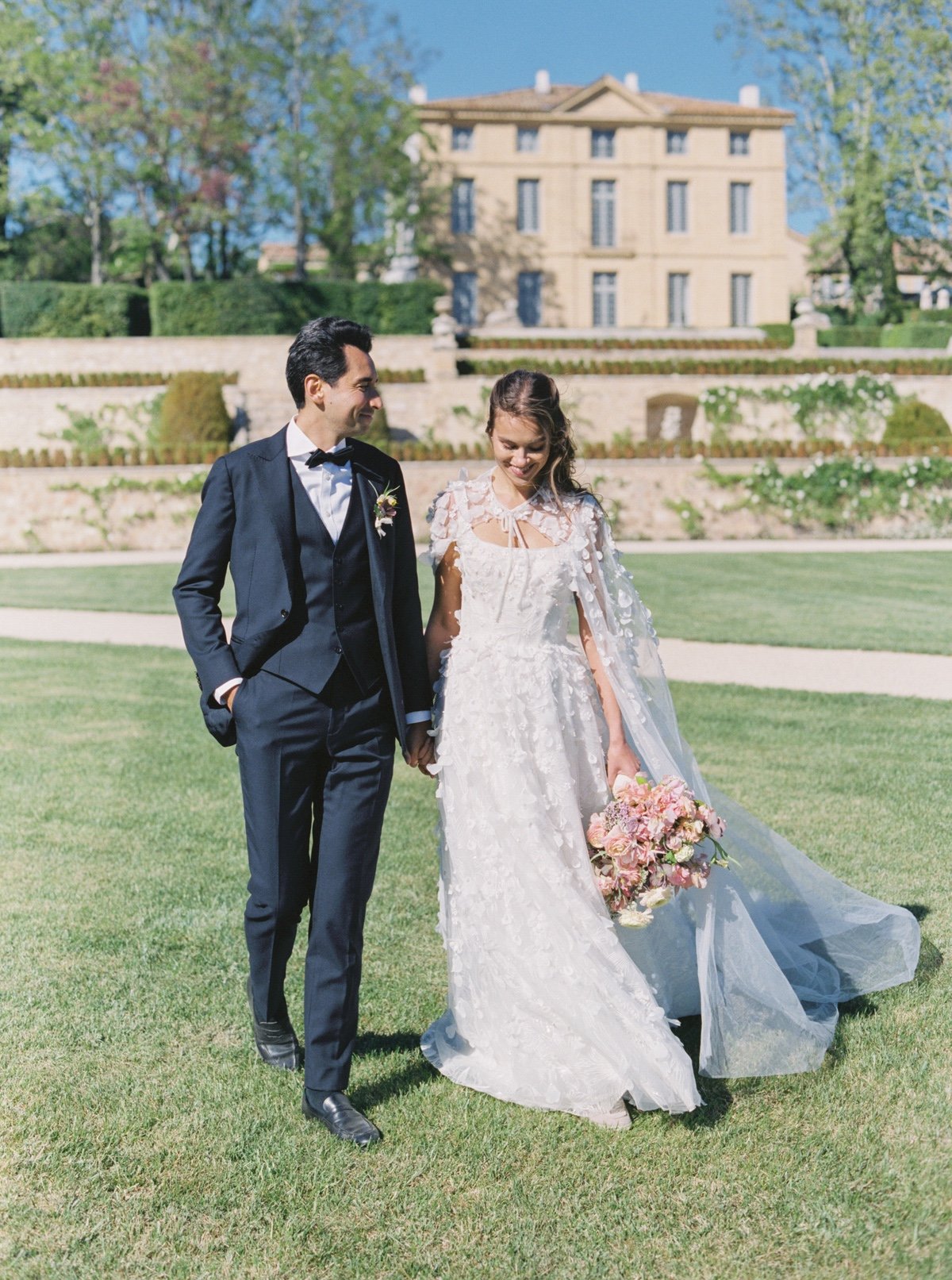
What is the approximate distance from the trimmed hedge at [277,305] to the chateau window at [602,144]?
10828 millimetres

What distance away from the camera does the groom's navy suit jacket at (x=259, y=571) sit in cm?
315

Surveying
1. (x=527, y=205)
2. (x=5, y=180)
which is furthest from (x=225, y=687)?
(x=527, y=205)

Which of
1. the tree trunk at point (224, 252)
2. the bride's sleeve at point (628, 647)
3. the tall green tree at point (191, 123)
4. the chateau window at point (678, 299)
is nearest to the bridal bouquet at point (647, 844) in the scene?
the bride's sleeve at point (628, 647)

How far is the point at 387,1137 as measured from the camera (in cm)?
311

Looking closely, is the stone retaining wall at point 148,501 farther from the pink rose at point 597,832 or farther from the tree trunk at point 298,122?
the pink rose at point 597,832

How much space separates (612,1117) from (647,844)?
2.27 ft

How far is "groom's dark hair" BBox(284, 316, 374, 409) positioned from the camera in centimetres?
311

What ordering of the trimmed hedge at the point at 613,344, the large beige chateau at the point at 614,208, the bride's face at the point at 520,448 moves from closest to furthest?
the bride's face at the point at 520,448
the trimmed hedge at the point at 613,344
the large beige chateau at the point at 614,208

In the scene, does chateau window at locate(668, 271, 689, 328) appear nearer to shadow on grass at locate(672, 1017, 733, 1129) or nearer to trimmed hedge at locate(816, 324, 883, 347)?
trimmed hedge at locate(816, 324, 883, 347)

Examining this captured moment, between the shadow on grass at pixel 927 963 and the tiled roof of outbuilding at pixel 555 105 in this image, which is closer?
the shadow on grass at pixel 927 963

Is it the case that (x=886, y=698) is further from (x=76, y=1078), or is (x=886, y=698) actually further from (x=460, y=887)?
(x=76, y=1078)

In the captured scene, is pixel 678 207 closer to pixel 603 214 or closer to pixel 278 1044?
pixel 603 214

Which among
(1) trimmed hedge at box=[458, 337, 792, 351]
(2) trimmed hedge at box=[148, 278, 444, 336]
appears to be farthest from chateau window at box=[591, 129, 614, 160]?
(2) trimmed hedge at box=[148, 278, 444, 336]

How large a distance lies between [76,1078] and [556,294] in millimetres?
38155
